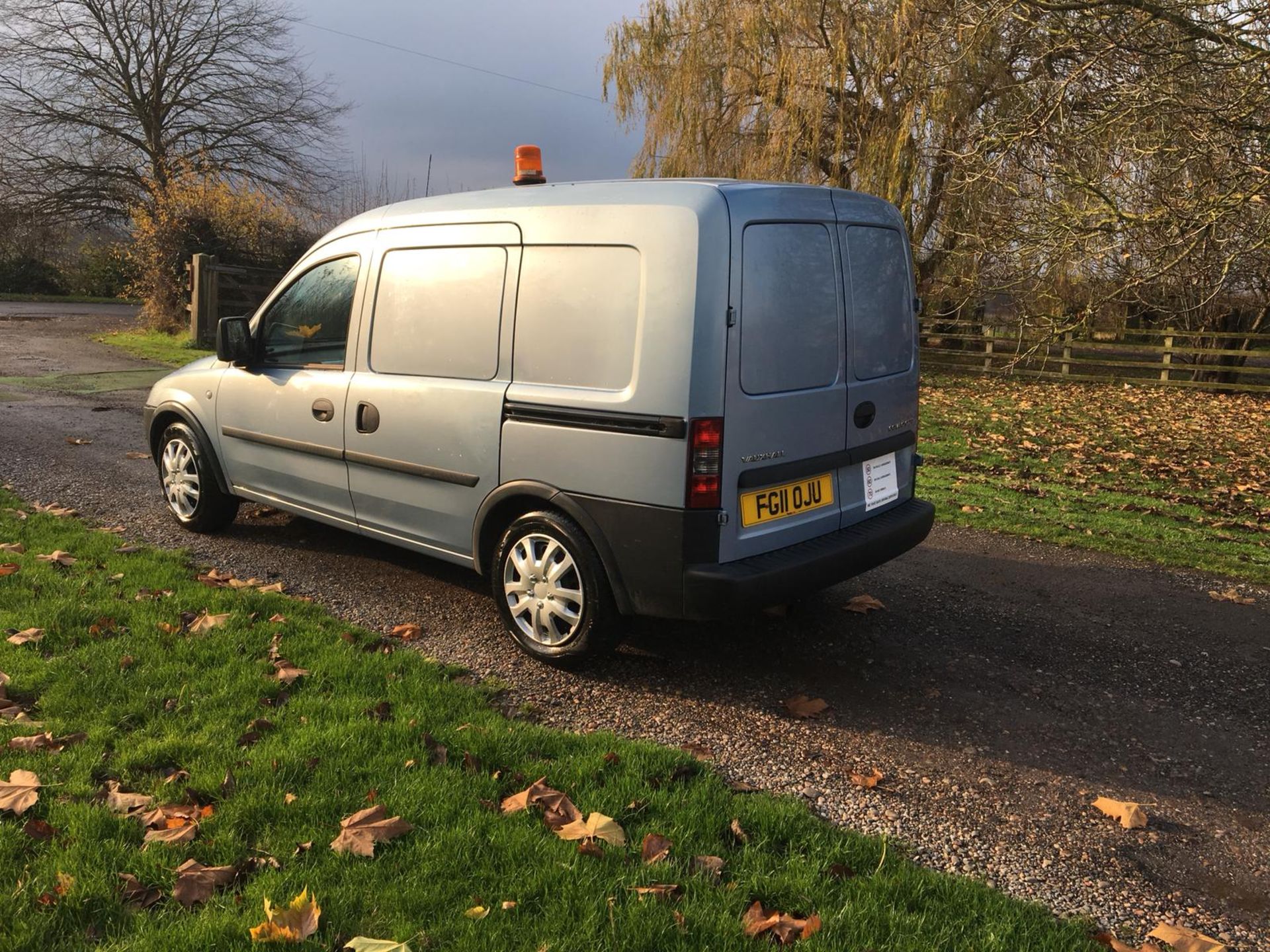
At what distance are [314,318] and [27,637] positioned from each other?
2244 millimetres

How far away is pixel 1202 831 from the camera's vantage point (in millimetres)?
3111

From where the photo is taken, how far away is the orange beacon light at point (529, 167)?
4.94 meters

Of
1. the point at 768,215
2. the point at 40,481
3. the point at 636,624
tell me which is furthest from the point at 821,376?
the point at 40,481

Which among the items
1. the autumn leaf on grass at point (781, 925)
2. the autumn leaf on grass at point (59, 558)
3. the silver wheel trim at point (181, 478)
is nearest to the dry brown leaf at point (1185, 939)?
the autumn leaf on grass at point (781, 925)

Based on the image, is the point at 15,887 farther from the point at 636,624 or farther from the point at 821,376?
the point at 821,376

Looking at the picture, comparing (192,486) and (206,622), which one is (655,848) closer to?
(206,622)

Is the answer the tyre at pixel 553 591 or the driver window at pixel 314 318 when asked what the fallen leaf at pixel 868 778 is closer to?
the tyre at pixel 553 591

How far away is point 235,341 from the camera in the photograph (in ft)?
18.3

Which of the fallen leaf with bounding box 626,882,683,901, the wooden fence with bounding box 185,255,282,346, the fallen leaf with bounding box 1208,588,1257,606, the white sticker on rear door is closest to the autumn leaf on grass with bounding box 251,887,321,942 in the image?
the fallen leaf with bounding box 626,882,683,901

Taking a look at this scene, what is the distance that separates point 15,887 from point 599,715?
205 centimetres

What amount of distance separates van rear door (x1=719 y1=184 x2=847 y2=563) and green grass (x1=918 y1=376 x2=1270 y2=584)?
3399 millimetres

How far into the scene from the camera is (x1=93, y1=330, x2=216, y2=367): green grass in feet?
55.2

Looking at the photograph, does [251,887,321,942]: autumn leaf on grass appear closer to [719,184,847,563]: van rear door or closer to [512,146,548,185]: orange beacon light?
[719,184,847,563]: van rear door

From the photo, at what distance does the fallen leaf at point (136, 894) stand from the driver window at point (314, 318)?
3151 mm
